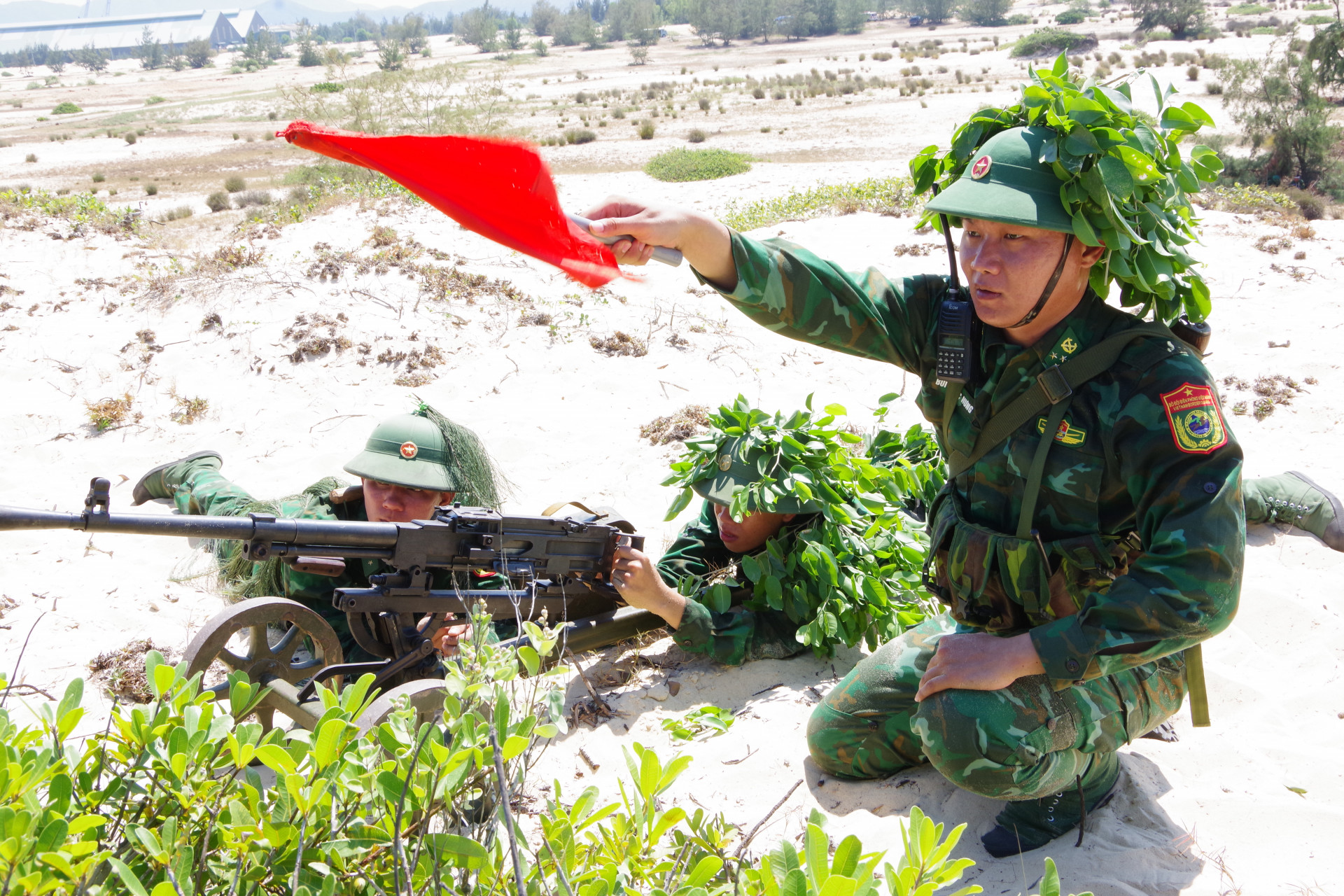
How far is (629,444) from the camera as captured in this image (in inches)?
238

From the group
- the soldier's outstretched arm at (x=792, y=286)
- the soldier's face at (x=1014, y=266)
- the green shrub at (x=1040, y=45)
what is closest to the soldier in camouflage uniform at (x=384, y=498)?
the soldier's outstretched arm at (x=792, y=286)

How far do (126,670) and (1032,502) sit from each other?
3.39 m

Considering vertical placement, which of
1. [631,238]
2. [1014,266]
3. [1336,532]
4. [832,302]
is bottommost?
[1336,532]

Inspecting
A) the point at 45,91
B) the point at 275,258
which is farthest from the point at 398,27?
the point at 275,258

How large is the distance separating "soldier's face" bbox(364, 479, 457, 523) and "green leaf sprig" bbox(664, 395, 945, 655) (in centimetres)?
101

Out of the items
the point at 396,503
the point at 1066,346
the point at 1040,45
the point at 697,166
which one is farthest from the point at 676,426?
the point at 1040,45

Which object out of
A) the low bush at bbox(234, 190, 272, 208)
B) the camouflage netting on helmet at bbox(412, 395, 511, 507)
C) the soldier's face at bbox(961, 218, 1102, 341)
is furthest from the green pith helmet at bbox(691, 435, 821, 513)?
the low bush at bbox(234, 190, 272, 208)

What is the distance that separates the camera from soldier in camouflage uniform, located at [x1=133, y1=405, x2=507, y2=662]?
386cm

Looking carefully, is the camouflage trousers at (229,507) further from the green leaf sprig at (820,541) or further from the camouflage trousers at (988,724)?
the camouflage trousers at (988,724)

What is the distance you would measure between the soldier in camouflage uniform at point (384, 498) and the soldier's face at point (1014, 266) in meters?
1.99

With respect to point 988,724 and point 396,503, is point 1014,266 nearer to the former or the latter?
point 988,724

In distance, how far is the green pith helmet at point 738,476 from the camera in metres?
3.81

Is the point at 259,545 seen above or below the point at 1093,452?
below

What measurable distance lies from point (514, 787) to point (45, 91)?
89.7m
